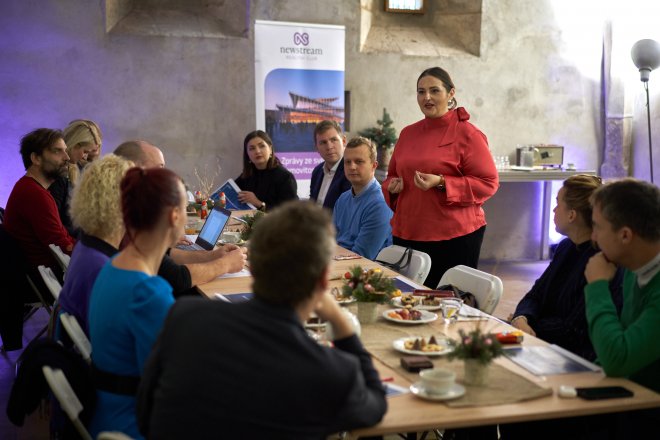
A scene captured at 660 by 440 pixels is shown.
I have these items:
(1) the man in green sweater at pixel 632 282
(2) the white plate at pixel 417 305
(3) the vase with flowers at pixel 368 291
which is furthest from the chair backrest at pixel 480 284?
(1) the man in green sweater at pixel 632 282

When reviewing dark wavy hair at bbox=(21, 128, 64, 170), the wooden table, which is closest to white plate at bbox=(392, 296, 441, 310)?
the wooden table

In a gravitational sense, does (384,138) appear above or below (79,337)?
above

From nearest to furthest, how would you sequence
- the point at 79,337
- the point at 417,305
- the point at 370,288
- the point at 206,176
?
the point at 79,337 < the point at 370,288 < the point at 417,305 < the point at 206,176

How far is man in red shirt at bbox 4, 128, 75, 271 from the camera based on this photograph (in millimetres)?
4746

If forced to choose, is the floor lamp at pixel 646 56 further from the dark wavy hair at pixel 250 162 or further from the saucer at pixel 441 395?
the saucer at pixel 441 395

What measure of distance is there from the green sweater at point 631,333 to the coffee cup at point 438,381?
0.52 metres

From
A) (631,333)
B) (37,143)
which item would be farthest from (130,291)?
(37,143)

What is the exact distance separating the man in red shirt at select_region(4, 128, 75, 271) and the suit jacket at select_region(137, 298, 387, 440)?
3.36m

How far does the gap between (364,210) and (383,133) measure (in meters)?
4.17

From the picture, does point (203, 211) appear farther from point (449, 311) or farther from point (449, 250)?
point (449, 311)

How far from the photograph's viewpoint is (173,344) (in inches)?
66.5

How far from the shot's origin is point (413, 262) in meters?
4.00

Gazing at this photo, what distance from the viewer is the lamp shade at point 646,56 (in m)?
8.34

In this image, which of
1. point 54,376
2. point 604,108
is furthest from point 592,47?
point 54,376
